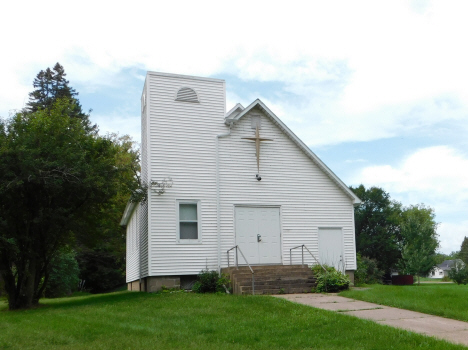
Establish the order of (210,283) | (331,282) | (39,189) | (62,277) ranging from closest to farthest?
1. (39,189)
2. (331,282)
3. (210,283)
4. (62,277)

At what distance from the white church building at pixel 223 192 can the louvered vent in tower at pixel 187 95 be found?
4cm

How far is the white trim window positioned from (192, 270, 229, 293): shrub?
1497 mm

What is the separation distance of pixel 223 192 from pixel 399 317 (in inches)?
364

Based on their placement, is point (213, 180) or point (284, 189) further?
point (284, 189)

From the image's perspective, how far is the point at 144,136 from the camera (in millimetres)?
20812

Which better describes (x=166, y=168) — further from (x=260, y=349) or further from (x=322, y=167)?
(x=260, y=349)

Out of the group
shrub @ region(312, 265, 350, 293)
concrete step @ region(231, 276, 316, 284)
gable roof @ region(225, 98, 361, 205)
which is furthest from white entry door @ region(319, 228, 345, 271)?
concrete step @ region(231, 276, 316, 284)

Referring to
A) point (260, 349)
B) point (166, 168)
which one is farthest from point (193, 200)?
point (260, 349)

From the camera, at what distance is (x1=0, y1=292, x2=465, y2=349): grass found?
9.16 meters

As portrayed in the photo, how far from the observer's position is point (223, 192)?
1970 cm

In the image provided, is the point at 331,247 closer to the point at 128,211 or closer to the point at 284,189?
the point at 284,189

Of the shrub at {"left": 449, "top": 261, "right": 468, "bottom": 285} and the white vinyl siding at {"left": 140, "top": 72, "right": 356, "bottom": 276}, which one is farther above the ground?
the white vinyl siding at {"left": 140, "top": 72, "right": 356, "bottom": 276}

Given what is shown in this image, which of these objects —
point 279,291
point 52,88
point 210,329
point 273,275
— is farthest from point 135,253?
point 52,88

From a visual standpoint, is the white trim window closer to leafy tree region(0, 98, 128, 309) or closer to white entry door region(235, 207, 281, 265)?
white entry door region(235, 207, 281, 265)
